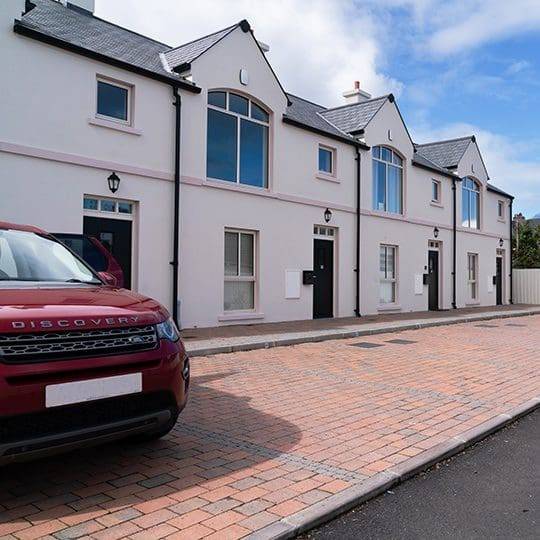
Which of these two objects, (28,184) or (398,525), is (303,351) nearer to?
(28,184)

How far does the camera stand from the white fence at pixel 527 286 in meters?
26.4

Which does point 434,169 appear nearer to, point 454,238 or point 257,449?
point 454,238

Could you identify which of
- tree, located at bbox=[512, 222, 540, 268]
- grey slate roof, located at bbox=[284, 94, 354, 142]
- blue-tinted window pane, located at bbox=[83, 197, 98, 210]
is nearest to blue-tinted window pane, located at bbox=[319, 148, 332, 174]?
grey slate roof, located at bbox=[284, 94, 354, 142]

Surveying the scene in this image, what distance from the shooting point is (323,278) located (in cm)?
1544

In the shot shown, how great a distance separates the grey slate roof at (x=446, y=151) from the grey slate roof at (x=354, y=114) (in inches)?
223

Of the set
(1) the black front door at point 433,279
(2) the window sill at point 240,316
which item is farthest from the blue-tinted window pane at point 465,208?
(2) the window sill at point 240,316

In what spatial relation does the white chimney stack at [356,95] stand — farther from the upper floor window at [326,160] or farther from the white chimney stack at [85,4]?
the white chimney stack at [85,4]

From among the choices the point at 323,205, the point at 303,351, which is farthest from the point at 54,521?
the point at 323,205

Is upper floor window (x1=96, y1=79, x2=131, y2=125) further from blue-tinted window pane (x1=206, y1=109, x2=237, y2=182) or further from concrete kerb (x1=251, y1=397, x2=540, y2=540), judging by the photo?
concrete kerb (x1=251, y1=397, x2=540, y2=540)

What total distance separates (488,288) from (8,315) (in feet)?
79.1

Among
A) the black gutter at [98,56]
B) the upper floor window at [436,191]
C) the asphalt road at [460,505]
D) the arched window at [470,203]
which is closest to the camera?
the asphalt road at [460,505]

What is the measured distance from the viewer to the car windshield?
4.19 meters

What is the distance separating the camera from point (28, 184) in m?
9.26

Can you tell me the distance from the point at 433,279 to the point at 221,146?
37.1 feet
